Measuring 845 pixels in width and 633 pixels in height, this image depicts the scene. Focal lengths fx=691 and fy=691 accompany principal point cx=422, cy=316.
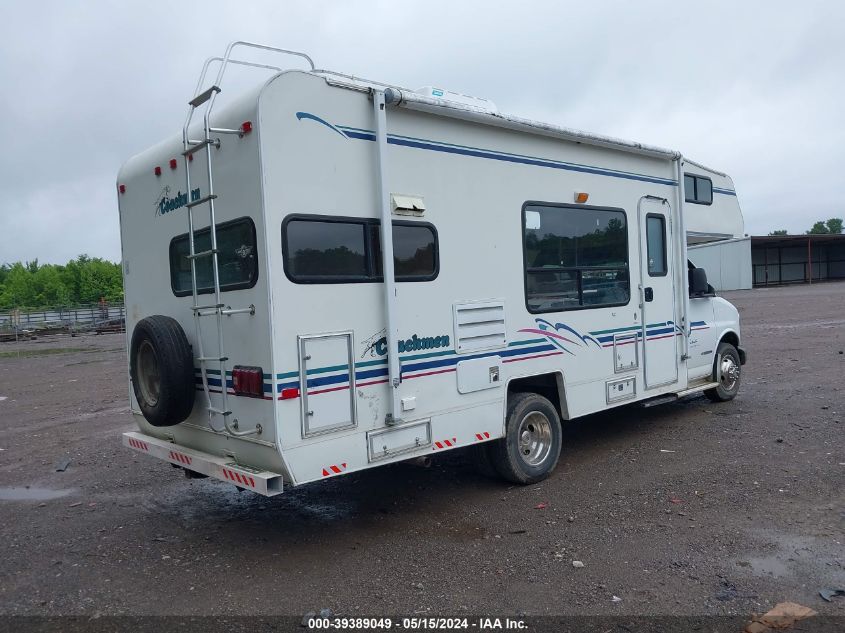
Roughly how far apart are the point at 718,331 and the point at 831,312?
1649cm

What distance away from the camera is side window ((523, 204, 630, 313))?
616 centimetres

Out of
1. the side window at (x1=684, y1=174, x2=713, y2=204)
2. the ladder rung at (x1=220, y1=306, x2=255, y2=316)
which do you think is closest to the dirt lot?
the ladder rung at (x1=220, y1=306, x2=255, y2=316)

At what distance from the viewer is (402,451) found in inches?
197

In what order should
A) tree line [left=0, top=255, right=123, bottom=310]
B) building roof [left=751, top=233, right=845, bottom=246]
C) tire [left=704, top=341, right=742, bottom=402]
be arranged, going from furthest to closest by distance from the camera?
tree line [left=0, top=255, right=123, bottom=310] < building roof [left=751, top=233, right=845, bottom=246] < tire [left=704, top=341, right=742, bottom=402]

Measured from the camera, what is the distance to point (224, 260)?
4863mm

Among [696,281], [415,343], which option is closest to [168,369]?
[415,343]

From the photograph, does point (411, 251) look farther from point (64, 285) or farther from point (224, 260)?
point (64, 285)

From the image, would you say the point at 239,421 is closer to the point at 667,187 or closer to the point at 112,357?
the point at 667,187

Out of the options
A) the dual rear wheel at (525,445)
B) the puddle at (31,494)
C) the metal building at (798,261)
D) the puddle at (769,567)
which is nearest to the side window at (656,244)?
the dual rear wheel at (525,445)

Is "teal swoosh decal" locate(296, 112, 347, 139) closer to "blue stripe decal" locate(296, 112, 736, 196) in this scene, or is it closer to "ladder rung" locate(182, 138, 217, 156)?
"blue stripe decal" locate(296, 112, 736, 196)

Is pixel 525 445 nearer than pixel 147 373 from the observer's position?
No

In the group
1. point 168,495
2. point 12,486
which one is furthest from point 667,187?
point 12,486

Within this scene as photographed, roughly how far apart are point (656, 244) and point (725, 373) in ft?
8.11

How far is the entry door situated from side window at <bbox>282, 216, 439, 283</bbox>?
9.90 ft
